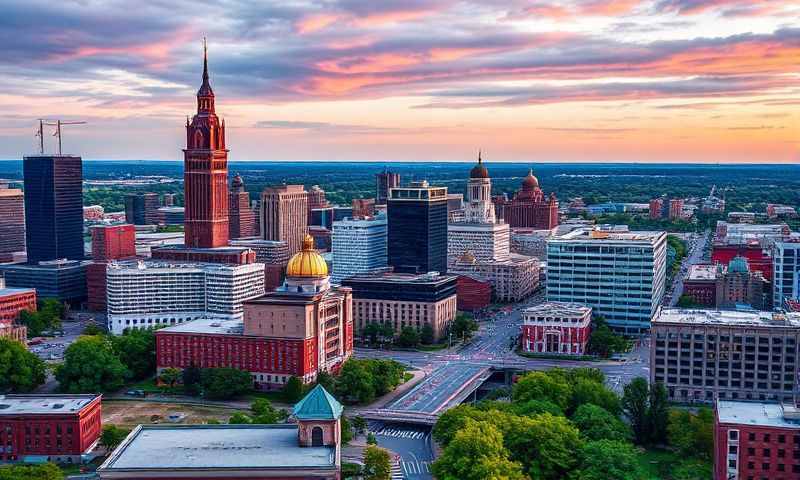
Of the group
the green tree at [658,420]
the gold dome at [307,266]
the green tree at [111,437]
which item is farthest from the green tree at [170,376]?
the green tree at [658,420]

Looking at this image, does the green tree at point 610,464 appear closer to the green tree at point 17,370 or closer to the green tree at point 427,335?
the green tree at point 17,370

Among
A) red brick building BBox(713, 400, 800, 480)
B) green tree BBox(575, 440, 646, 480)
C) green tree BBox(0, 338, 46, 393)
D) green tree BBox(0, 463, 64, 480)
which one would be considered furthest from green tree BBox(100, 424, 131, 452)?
Result: red brick building BBox(713, 400, 800, 480)

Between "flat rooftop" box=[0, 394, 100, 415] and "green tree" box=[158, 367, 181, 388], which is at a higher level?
"flat rooftop" box=[0, 394, 100, 415]

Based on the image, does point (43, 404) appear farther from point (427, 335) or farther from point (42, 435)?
point (427, 335)

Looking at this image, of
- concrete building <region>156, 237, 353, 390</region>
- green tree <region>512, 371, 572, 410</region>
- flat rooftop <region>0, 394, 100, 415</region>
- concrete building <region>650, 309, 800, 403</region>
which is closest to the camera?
flat rooftop <region>0, 394, 100, 415</region>

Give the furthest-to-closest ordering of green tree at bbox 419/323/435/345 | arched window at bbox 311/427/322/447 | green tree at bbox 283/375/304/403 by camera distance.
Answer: green tree at bbox 419/323/435/345 → green tree at bbox 283/375/304/403 → arched window at bbox 311/427/322/447

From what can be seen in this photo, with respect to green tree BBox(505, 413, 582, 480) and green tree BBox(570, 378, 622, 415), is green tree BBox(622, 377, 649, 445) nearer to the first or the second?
green tree BBox(570, 378, 622, 415)

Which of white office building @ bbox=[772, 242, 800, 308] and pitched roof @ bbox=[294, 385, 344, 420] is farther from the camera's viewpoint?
white office building @ bbox=[772, 242, 800, 308]
